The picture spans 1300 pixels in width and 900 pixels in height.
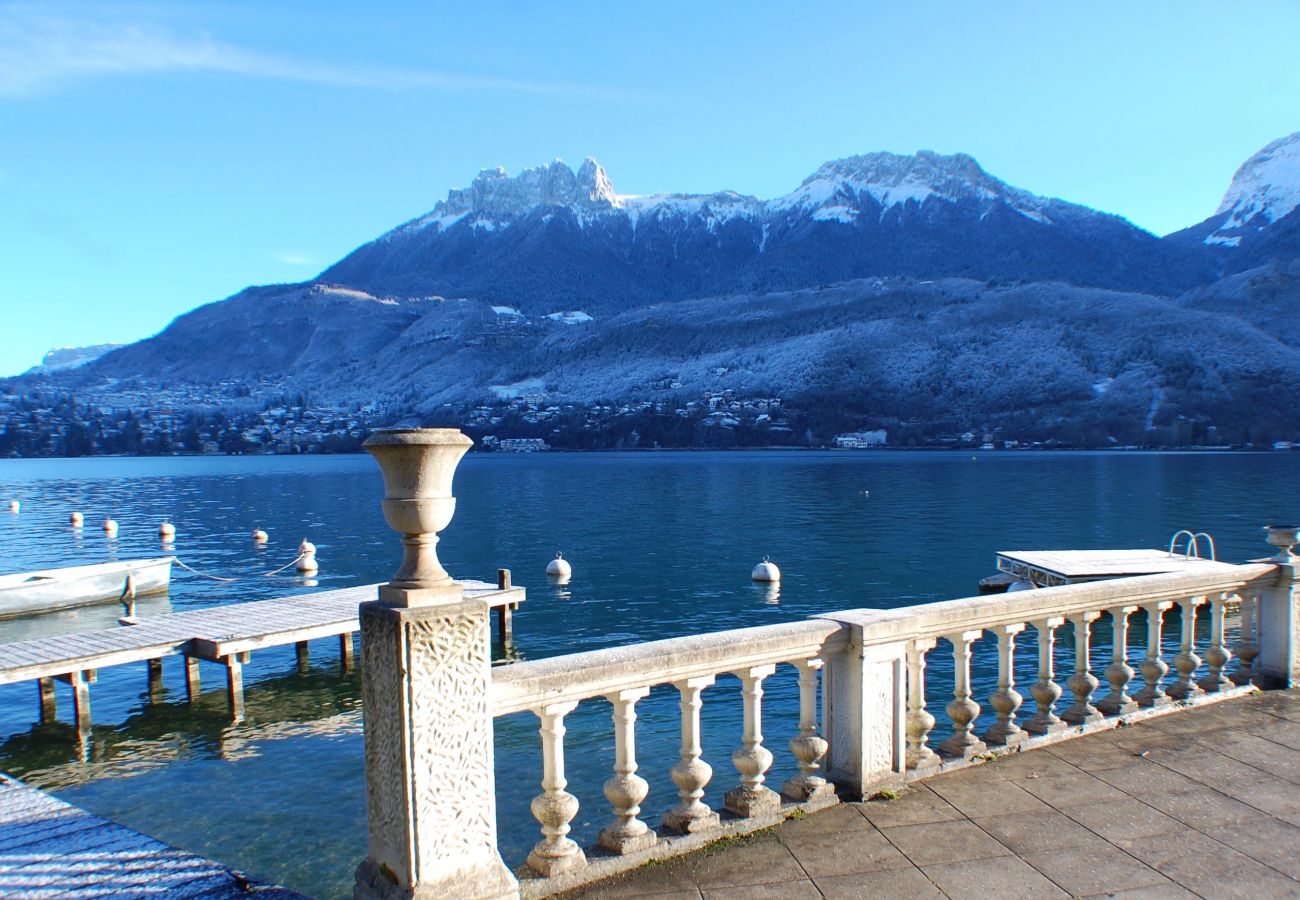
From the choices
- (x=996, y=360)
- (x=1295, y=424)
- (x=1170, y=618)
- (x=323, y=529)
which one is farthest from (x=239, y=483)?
(x=1295, y=424)

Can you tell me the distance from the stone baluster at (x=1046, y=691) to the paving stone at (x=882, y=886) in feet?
7.53

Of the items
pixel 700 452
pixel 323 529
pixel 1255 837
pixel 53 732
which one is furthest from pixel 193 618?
pixel 700 452

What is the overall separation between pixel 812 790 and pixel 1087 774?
184 cm

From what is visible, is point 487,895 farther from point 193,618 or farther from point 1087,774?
point 193,618

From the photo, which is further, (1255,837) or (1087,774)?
(1087,774)

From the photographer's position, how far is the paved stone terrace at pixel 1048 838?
160 inches

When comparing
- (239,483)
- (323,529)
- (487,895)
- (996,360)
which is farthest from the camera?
(996,360)

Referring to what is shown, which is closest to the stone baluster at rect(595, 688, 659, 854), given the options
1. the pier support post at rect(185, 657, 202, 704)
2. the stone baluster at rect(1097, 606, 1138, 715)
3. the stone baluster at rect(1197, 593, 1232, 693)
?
the stone baluster at rect(1097, 606, 1138, 715)

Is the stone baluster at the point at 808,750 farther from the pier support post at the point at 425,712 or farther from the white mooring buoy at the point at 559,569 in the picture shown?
the white mooring buoy at the point at 559,569

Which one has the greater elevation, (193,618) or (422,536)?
(422,536)

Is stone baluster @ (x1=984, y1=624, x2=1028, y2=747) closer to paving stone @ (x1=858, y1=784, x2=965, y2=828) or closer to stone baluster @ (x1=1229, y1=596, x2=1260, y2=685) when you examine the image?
paving stone @ (x1=858, y1=784, x2=965, y2=828)

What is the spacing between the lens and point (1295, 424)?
127m

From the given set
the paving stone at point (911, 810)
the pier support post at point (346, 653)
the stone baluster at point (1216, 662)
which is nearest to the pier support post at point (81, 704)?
the pier support post at point (346, 653)

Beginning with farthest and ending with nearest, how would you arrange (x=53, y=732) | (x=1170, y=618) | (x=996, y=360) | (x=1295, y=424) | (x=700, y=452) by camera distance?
1. (x=700, y=452)
2. (x=996, y=360)
3. (x=1295, y=424)
4. (x=1170, y=618)
5. (x=53, y=732)
